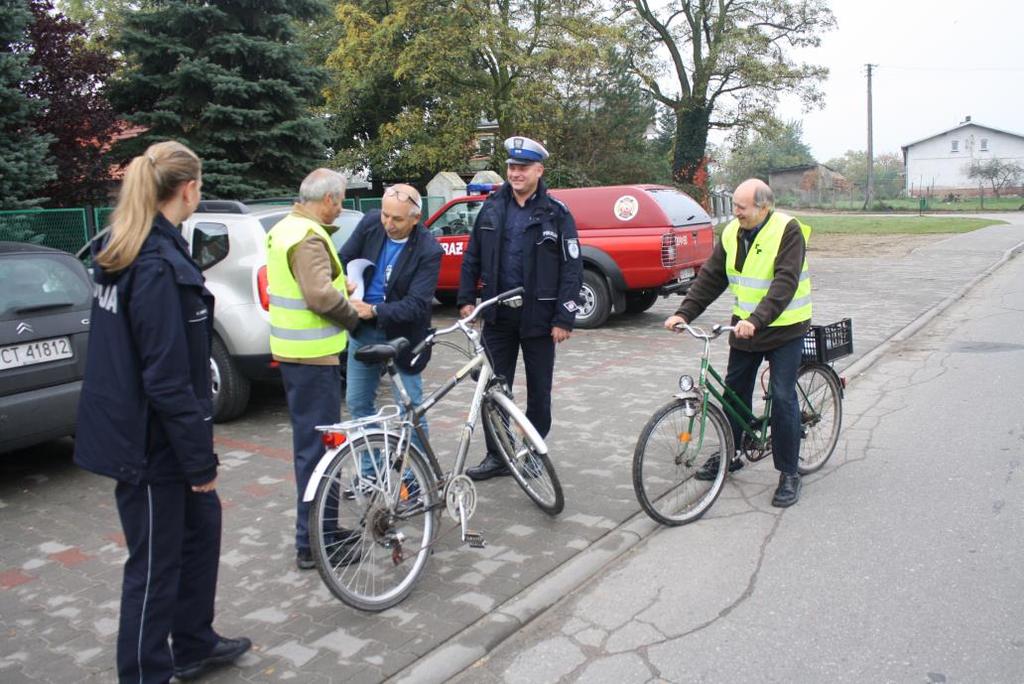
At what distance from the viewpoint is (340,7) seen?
21.4m

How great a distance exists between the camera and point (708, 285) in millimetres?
5262

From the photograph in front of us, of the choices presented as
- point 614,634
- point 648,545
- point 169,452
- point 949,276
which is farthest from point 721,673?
point 949,276

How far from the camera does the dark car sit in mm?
5051

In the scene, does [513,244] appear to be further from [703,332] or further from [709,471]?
[709,471]

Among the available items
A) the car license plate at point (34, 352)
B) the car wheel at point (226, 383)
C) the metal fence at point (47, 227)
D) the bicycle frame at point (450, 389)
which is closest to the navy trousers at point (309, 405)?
the bicycle frame at point (450, 389)

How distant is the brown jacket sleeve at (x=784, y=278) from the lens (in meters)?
4.67

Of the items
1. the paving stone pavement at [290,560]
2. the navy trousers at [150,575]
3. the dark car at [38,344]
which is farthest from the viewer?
the dark car at [38,344]

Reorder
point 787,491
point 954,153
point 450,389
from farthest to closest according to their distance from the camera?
point 954,153
point 787,491
point 450,389

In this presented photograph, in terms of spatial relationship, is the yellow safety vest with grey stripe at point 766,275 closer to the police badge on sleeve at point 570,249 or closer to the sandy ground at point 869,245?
the police badge on sleeve at point 570,249

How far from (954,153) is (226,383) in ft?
295

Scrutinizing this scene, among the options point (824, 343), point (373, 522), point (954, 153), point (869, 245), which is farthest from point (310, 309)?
point (954, 153)

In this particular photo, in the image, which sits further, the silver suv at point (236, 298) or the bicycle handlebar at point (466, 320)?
the silver suv at point (236, 298)

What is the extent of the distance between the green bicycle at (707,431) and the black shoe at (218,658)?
2141 mm

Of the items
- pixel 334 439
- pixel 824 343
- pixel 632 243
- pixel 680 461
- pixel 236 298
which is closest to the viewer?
pixel 334 439
